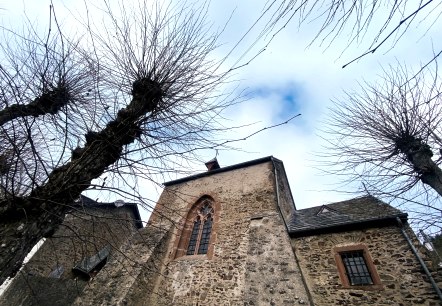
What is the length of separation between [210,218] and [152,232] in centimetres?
239

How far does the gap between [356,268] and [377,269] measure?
52 centimetres

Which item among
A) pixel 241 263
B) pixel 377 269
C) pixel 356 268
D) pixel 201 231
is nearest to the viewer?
pixel 377 269

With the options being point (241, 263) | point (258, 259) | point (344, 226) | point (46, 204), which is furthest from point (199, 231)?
point (46, 204)

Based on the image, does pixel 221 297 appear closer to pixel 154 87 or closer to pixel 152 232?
pixel 152 232

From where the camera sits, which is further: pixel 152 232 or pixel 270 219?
pixel 152 232

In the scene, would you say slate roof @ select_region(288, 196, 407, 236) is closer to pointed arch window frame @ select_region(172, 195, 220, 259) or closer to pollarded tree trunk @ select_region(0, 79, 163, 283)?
pointed arch window frame @ select_region(172, 195, 220, 259)

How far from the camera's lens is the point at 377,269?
20.9 ft

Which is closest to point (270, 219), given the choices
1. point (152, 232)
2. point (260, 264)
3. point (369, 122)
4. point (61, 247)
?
point (260, 264)

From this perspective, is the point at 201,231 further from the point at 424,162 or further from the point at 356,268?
the point at 424,162

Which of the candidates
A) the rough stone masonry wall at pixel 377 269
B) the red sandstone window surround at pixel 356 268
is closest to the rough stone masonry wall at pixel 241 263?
the rough stone masonry wall at pixel 377 269

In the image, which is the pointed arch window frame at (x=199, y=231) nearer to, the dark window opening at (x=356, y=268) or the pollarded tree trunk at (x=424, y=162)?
the dark window opening at (x=356, y=268)

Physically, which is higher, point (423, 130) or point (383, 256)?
point (423, 130)

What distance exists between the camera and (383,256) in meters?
6.49

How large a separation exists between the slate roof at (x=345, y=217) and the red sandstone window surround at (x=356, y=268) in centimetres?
68
